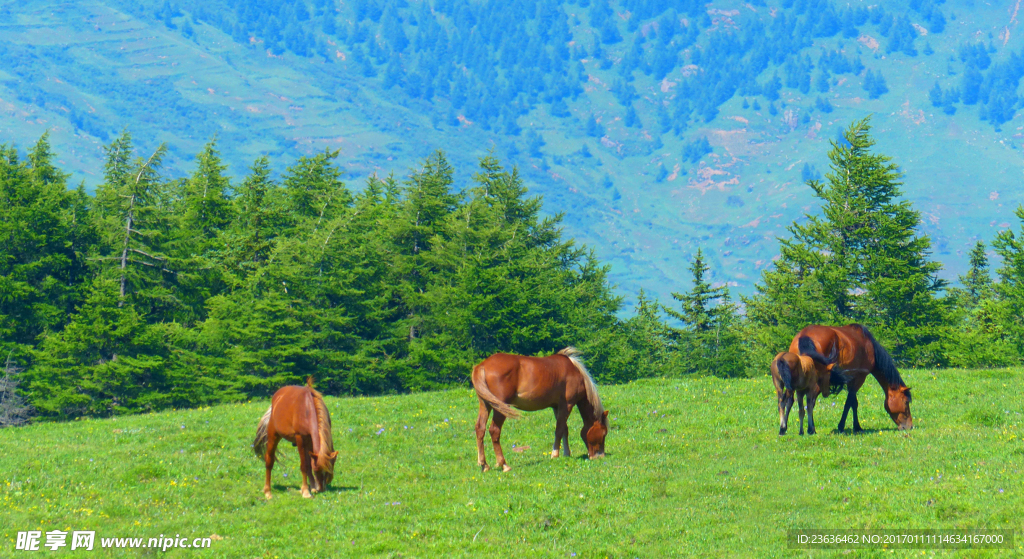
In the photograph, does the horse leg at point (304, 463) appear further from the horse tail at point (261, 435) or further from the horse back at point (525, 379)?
the horse back at point (525, 379)

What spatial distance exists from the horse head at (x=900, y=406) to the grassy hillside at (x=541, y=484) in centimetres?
38

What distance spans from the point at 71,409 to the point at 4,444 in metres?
32.3

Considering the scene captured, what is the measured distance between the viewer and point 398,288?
191 feet

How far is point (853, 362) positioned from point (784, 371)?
2447 millimetres

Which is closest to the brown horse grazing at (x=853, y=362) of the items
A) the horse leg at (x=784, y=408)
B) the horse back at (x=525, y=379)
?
the horse leg at (x=784, y=408)

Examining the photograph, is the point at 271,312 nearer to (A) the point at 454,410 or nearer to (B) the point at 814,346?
(A) the point at 454,410

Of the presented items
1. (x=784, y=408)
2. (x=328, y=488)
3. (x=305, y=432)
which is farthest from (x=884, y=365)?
(x=305, y=432)

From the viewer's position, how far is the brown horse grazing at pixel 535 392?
17.6 metres

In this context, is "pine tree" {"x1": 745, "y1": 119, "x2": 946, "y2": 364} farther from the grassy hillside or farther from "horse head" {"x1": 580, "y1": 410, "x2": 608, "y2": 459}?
"horse head" {"x1": 580, "y1": 410, "x2": 608, "y2": 459}

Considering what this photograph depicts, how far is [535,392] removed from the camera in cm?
1783

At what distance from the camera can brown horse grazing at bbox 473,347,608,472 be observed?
57.6ft

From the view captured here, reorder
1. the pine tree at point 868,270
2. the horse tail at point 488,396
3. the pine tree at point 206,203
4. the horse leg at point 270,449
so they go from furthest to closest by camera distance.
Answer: the pine tree at point 206,203
the pine tree at point 868,270
the horse tail at point 488,396
the horse leg at point 270,449

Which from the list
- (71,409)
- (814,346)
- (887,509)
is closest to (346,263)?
(71,409)

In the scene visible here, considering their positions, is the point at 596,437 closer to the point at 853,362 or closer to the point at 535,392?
the point at 535,392
